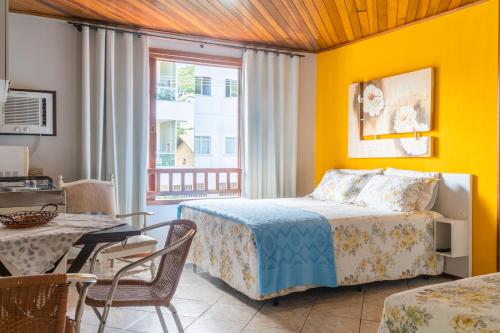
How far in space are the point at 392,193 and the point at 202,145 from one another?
2284 millimetres

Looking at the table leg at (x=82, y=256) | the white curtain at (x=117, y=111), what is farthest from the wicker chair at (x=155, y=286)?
the white curtain at (x=117, y=111)

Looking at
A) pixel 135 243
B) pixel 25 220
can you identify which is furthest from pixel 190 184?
pixel 25 220

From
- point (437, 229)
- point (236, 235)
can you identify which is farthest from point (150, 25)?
point (437, 229)

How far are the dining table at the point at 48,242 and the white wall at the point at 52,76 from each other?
7.60 ft

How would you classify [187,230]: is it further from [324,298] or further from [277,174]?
[277,174]

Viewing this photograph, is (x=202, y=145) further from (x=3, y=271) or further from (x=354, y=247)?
(x=3, y=271)

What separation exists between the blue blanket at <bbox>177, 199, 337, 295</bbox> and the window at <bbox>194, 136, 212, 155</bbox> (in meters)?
1.82

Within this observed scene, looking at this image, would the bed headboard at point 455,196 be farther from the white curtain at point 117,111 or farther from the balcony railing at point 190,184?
the white curtain at point 117,111

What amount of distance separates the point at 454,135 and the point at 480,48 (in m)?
0.75

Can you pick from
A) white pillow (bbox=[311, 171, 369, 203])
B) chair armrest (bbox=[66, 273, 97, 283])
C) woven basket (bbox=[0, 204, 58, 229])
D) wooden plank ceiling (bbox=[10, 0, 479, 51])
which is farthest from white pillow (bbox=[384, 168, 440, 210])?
chair armrest (bbox=[66, 273, 97, 283])

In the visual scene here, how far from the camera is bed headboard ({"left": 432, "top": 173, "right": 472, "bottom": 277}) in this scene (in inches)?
147

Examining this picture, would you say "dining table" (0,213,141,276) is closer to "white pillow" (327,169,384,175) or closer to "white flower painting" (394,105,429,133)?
"white pillow" (327,169,384,175)

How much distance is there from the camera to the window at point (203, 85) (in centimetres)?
514

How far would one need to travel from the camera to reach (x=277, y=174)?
533 centimetres
